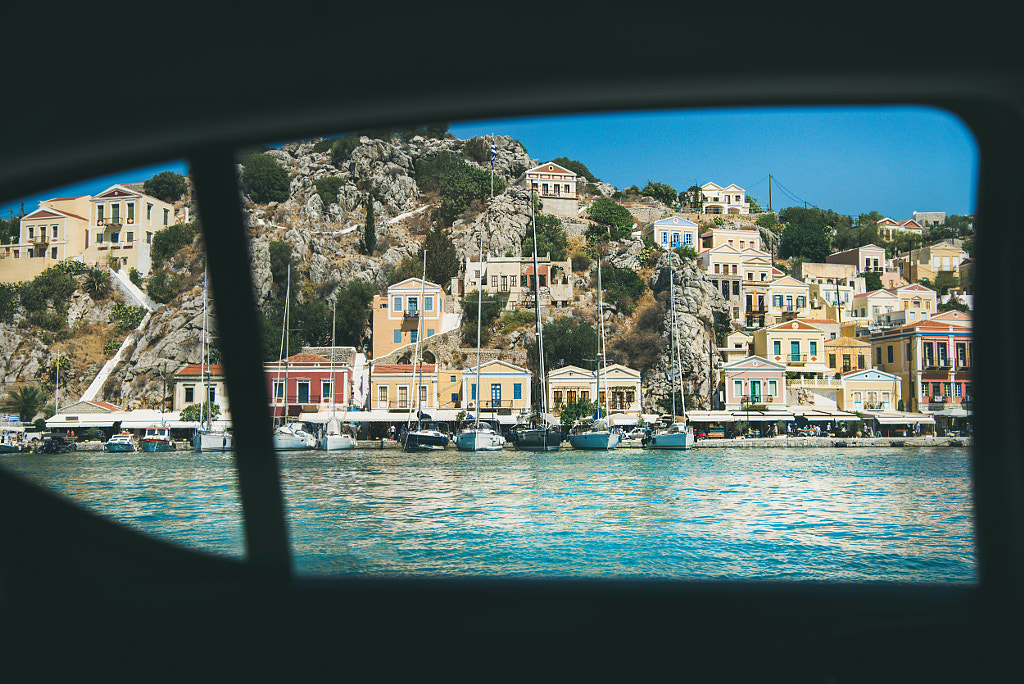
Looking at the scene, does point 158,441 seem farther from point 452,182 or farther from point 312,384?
point 452,182

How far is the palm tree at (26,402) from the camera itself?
133 ft

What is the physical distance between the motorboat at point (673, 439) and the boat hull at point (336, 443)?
1480cm

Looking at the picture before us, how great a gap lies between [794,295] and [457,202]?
30.0 metres

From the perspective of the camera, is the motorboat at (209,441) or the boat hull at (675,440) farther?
the boat hull at (675,440)

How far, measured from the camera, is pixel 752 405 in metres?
45.1

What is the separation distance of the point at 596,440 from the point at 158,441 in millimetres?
21020

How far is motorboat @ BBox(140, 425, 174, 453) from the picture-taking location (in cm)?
3691

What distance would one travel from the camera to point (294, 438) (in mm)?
35062

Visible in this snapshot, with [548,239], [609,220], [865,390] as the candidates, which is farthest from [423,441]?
[609,220]

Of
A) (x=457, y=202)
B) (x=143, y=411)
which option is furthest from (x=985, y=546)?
(x=457, y=202)

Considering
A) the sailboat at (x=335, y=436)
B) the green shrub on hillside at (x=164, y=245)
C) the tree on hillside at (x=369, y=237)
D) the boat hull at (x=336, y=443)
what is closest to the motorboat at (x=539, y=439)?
the boat hull at (x=336, y=443)

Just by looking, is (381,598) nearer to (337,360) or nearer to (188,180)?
(188,180)

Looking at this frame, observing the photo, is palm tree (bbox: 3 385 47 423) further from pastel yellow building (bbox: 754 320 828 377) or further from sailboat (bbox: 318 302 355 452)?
pastel yellow building (bbox: 754 320 828 377)

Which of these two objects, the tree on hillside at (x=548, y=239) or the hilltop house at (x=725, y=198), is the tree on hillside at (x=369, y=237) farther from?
the hilltop house at (x=725, y=198)
